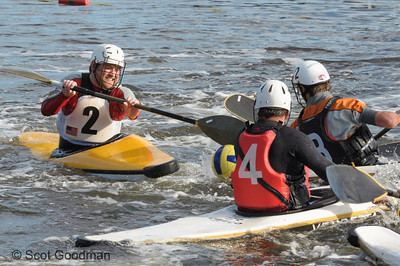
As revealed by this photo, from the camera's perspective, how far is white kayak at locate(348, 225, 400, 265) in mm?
4562

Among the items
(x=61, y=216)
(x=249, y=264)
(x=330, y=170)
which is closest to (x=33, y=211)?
(x=61, y=216)

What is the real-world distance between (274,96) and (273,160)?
18.8 inches

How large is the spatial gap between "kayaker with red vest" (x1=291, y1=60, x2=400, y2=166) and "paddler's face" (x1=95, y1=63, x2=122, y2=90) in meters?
2.02

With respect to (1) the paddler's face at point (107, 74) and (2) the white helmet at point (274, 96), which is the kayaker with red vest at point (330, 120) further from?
(1) the paddler's face at point (107, 74)

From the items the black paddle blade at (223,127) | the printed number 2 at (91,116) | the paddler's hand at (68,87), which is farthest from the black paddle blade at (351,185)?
the printed number 2 at (91,116)

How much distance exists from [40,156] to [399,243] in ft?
15.1

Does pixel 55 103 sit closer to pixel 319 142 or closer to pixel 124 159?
pixel 124 159

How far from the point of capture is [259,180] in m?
4.95

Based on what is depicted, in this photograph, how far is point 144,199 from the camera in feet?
21.2

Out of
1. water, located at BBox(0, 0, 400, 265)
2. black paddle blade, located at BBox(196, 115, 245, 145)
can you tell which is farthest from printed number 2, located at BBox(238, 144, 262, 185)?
black paddle blade, located at BBox(196, 115, 245, 145)

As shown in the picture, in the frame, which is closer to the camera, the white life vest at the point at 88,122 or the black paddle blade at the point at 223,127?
the white life vest at the point at 88,122

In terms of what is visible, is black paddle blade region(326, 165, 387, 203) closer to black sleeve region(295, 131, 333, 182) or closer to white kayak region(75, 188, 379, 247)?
black sleeve region(295, 131, 333, 182)

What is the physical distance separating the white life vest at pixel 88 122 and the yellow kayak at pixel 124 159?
0.46ft

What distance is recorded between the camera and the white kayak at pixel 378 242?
180 inches
